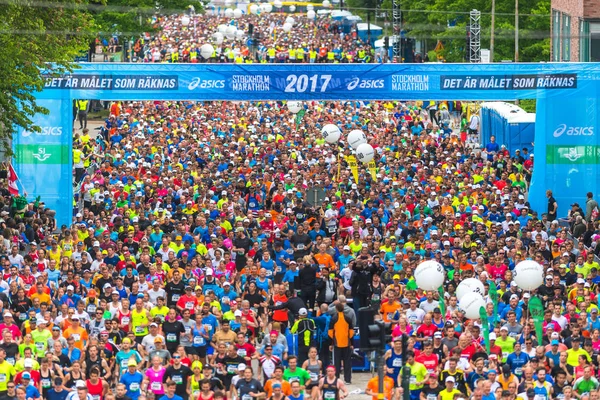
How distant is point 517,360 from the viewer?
21.0 meters

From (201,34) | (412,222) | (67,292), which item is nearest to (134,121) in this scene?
(412,222)

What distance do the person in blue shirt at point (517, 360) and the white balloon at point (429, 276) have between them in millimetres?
3013

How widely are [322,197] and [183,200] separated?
119 inches

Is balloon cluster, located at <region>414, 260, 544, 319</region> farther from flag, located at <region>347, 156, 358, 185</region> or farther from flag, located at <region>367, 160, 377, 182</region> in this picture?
flag, located at <region>367, 160, 377, 182</region>

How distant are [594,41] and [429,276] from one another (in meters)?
26.7

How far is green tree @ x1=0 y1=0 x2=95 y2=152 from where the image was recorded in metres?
31.2

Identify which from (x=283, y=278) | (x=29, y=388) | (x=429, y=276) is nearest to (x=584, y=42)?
(x=283, y=278)

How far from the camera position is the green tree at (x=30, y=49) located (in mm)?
31172

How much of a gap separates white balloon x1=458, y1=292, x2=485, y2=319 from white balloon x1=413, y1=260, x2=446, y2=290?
3.22ft

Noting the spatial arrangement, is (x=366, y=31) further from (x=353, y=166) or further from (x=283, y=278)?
(x=283, y=278)

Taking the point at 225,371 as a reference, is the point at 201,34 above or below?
above

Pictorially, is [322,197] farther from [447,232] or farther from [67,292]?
[67,292]

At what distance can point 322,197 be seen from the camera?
110ft

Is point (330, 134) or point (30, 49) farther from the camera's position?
point (330, 134)
